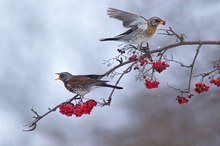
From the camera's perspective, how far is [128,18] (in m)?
1.73

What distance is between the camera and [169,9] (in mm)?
3996

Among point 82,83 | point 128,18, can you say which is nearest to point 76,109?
point 82,83

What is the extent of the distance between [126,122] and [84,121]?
1.20ft

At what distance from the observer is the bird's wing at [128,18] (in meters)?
1.70

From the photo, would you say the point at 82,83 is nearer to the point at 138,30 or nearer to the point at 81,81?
the point at 81,81

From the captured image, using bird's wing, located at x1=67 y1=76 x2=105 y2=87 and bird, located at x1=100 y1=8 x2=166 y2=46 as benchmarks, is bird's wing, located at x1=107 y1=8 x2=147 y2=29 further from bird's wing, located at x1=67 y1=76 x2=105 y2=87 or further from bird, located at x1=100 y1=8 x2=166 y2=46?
bird's wing, located at x1=67 y1=76 x2=105 y2=87

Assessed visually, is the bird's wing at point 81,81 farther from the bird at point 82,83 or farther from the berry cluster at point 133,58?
Result: the berry cluster at point 133,58

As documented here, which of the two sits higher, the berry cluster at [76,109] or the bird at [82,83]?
the bird at [82,83]

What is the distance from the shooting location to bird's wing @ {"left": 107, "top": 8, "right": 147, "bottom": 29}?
170 centimetres

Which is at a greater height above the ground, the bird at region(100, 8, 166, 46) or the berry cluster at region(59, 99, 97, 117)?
the bird at region(100, 8, 166, 46)

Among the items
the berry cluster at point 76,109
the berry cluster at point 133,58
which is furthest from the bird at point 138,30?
the berry cluster at point 76,109

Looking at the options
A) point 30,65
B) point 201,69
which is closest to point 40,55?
point 30,65

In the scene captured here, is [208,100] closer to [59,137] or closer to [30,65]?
[59,137]

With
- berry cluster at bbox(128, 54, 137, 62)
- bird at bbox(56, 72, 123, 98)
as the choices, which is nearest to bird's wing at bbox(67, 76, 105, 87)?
bird at bbox(56, 72, 123, 98)
